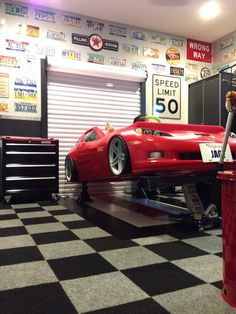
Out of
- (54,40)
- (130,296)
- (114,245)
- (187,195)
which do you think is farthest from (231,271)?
(54,40)

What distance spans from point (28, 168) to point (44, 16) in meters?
2.41

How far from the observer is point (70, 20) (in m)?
4.66

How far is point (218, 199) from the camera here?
2498mm

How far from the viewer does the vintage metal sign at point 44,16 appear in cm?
444

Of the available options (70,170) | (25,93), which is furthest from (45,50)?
(70,170)

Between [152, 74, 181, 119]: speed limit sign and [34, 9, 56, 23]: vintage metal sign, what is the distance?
1929 millimetres

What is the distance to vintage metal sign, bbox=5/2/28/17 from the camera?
4.26 metres

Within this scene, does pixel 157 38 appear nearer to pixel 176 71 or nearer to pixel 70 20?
pixel 176 71

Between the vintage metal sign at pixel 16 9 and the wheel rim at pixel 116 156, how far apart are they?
3041 mm

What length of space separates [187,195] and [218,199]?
0.95 feet

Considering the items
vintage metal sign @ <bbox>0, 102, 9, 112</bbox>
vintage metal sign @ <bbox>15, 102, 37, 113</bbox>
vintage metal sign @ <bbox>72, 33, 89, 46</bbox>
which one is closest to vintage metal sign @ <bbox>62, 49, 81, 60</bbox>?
vintage metal sign @ <bbox>72, 33, 89, 46</bbox>

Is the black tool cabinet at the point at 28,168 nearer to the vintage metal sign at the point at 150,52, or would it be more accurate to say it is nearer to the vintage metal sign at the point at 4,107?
the vintage metal sign at the point at 4,107

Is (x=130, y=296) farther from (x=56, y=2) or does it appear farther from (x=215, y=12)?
(x=215, y=12)

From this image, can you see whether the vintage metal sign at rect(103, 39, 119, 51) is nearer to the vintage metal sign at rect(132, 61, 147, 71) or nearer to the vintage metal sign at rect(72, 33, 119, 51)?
the vintage metal sign at rect(72, 33, 119, 51)
